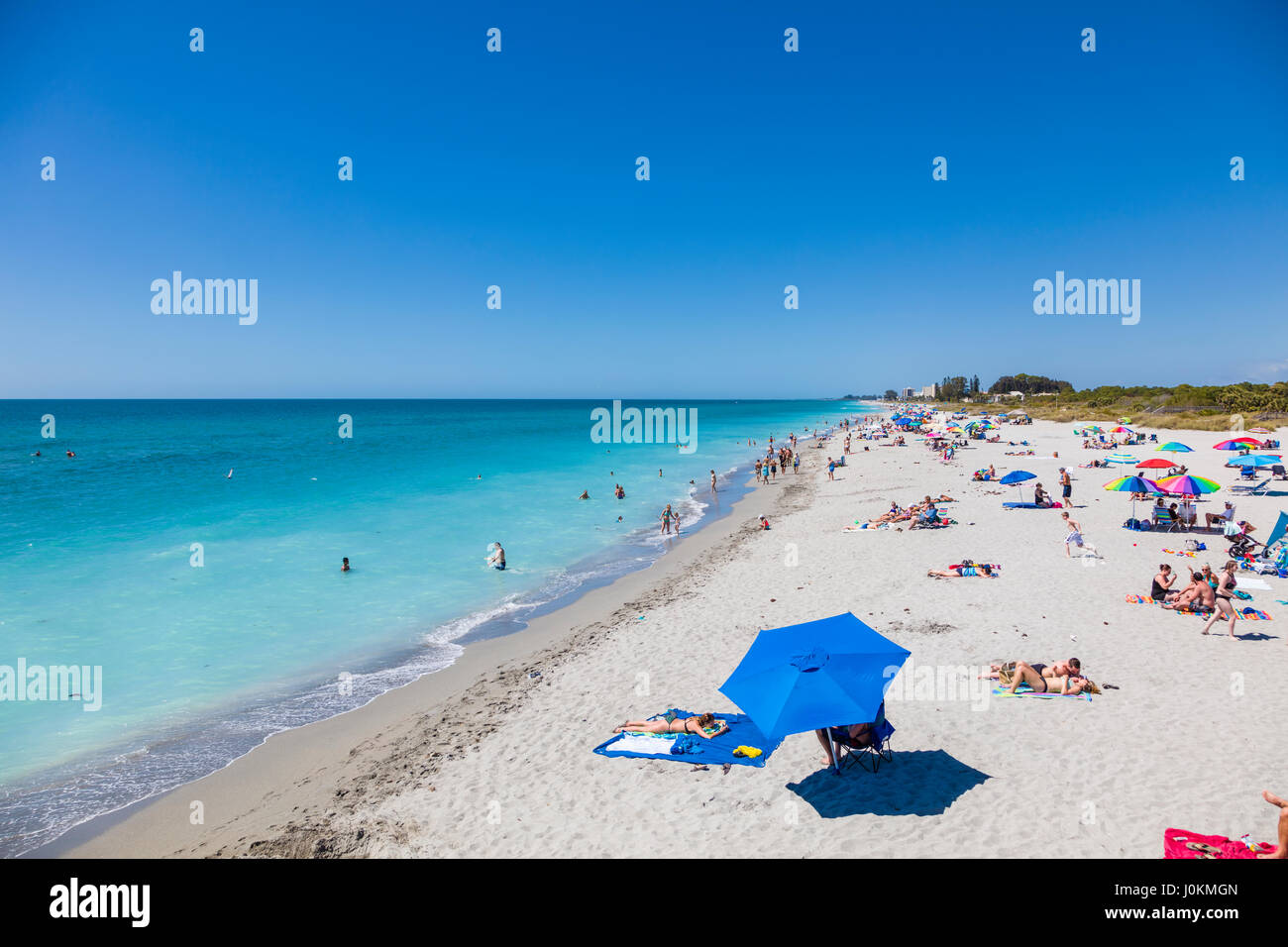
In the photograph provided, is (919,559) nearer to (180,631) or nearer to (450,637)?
(450,637)

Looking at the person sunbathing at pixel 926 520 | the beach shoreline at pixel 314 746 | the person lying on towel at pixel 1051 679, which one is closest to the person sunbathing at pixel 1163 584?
the person lying on towel at pixel 1051 679

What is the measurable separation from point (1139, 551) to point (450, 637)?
59.2 ft

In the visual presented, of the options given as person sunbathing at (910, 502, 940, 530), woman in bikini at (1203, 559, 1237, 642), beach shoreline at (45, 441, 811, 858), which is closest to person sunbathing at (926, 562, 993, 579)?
woman in bikini at (1203, 559, 1237, 642)

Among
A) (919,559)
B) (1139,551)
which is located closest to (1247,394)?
(1139,551)

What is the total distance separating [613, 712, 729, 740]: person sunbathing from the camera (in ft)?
26.6

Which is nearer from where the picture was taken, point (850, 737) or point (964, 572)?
point (850, 737)

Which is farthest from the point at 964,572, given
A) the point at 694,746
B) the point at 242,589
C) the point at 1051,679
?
the point at 242,589

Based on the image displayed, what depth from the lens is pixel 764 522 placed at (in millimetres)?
23766

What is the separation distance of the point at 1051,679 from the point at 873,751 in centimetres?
340

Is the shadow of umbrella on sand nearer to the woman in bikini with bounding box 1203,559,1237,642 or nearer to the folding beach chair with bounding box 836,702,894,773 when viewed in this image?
the folding beach chair with bounding box 836,702,894,773

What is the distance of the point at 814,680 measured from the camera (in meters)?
5.97

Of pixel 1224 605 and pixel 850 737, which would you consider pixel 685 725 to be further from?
pixel 1224 605
